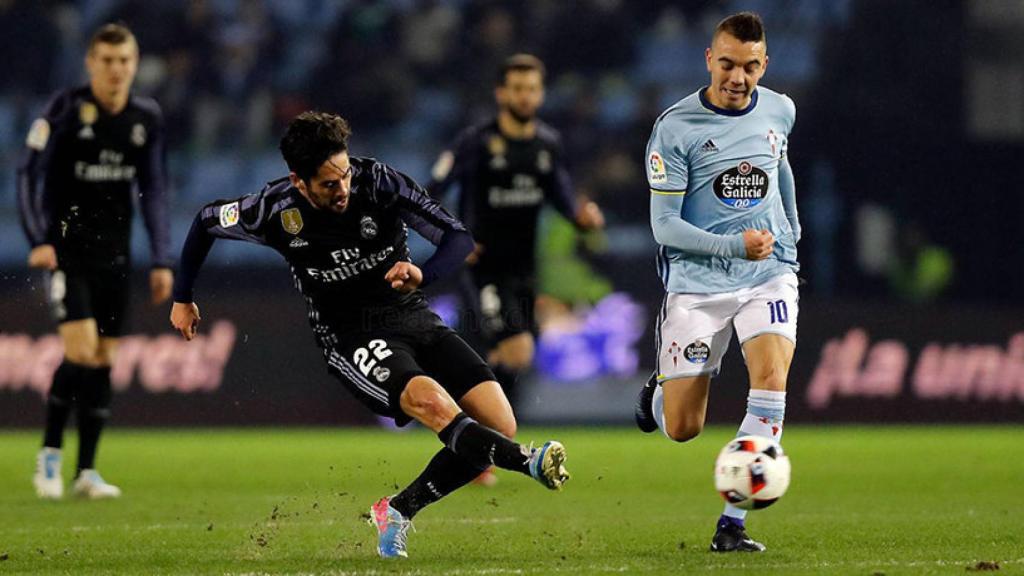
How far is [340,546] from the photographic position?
→ 720cm

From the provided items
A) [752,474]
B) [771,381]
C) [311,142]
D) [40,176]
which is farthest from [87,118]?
[752,474]

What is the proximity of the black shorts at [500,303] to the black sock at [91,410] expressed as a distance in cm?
239

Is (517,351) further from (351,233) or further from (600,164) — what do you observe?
(600,164)

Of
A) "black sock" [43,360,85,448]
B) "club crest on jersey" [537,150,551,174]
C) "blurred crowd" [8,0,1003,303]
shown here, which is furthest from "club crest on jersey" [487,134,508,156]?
"blurred crowd" [8,0,1003,303]

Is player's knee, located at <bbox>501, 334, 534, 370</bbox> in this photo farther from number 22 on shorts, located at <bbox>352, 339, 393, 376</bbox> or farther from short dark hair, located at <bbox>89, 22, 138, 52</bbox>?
number 22 on shorts, located at <bbox>352, 339, 393, 376</bbox>

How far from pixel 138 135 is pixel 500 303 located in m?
2.53

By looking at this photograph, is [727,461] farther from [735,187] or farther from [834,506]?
[834,506]

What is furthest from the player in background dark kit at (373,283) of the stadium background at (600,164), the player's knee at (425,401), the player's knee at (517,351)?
the stadium background at (600,164)

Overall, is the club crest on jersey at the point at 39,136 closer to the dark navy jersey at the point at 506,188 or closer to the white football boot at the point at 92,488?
the white football boot at the point at 92,488

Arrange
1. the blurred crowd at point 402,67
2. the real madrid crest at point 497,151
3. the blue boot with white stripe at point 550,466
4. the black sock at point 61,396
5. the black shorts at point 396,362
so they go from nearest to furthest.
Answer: the blue boot with white stripe at point 550,466 → the black shorts at point 396,362 → the black sock at point 61,396 → the real madrid crest at point 497,151 → the blurred crowd at point 402,67

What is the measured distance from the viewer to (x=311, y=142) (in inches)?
256

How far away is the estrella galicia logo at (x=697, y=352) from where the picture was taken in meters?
7.14

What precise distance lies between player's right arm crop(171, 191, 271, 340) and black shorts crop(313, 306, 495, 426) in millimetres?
500

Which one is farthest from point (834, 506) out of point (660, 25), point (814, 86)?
point (660, 25)
